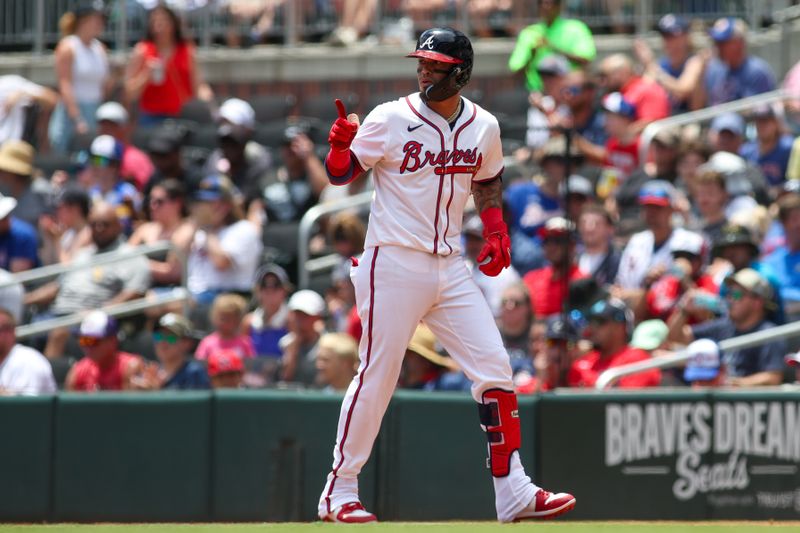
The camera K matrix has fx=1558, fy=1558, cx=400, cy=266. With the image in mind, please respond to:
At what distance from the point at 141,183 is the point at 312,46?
11.2 ft

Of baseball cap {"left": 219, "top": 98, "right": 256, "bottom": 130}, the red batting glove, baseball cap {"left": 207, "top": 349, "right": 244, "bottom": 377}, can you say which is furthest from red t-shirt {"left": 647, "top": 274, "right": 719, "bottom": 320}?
baseball cap {"left": 219, "top": 98, "right": 256, "bottom": 130}

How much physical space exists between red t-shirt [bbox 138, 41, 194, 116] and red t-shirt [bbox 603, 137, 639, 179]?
14.6ft

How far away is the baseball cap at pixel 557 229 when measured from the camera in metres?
9.63

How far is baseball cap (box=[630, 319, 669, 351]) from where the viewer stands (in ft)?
30.5

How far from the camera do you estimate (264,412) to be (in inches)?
364

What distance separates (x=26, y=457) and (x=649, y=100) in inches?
224

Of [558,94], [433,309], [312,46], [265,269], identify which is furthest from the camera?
[312,46]

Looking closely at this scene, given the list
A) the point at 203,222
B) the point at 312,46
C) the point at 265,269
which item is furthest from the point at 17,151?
the point at 312,46

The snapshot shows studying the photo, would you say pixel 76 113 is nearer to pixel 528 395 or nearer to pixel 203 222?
pixel 203 222

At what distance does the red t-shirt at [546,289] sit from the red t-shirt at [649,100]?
237 centimetres

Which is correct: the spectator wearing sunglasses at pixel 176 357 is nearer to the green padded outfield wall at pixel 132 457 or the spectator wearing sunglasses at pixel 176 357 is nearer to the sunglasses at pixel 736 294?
the green padded outfield wall at pixel 132 457

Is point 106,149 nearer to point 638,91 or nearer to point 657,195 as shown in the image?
point 638,91

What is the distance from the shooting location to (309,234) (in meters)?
11.4

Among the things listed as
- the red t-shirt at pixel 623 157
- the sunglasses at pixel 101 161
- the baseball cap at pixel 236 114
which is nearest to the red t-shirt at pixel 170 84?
the baseball cap at pixel 236 114
